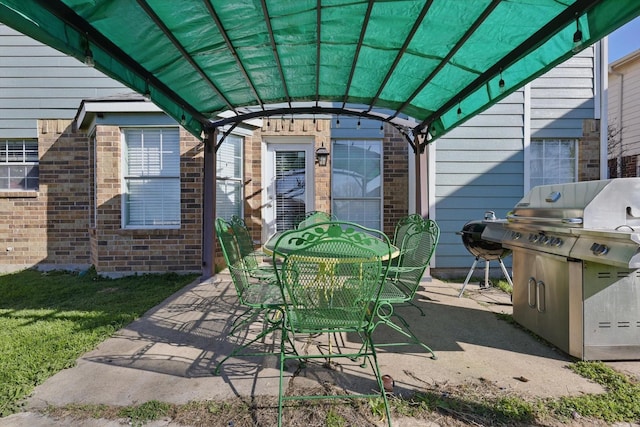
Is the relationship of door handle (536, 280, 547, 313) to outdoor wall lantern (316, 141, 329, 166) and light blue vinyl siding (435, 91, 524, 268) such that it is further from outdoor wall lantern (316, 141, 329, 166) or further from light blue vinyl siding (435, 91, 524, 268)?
outdoor wall lantern (316, 141, 329, 166)

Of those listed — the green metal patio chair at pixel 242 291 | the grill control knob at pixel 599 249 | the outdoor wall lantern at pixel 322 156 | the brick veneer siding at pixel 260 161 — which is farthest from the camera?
the brick veneer siding at pixel 260 161

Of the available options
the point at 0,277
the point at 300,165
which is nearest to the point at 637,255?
the point at 300,165

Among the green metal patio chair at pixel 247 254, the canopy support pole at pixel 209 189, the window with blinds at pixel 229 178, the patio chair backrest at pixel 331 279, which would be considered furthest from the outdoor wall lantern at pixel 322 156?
the patio chair backrest at pixel 331 279

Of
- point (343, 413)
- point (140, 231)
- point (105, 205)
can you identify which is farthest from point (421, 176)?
point (105, 205)

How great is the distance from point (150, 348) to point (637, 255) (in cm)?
363

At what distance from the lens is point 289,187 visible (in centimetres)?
630

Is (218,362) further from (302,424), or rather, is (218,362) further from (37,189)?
(37,189)

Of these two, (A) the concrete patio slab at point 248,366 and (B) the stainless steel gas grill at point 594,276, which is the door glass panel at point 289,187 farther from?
(B) the stainless steel gas grill at point 594,276

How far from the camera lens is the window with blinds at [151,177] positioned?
5.64 meters

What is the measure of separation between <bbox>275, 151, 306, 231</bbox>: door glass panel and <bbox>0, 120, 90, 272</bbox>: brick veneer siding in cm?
366

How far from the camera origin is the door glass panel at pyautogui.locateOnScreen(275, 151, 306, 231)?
6273 mm

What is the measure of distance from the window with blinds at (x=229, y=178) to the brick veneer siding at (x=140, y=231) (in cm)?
32

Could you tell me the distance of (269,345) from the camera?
2891 mm

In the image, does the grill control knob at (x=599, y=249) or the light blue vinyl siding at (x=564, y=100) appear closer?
the grill control knob at (x=599, y=249)
